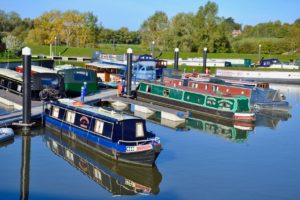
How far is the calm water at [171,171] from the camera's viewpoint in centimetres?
1532

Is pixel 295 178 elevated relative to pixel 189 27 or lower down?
lower down

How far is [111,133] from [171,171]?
2821mm

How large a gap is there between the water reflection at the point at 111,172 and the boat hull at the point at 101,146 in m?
0.23

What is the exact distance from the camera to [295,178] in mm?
17312

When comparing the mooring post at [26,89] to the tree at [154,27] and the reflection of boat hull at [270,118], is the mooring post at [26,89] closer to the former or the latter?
the reflection of boat hull at [270,118]

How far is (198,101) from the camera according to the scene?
30406 mm

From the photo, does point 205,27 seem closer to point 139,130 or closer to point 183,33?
point 183,33

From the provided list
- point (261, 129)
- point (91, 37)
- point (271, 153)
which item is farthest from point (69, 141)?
point (91, 37)

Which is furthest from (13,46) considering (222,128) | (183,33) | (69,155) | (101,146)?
(101,146)

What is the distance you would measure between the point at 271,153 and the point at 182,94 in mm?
11698

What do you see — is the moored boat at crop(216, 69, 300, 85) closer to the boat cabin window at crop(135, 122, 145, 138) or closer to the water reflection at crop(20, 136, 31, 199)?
the water reflection at crop(20, 136, 31, 199)

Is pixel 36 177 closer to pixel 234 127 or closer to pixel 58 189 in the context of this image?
pixel 58 189

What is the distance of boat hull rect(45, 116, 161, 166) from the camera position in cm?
1736

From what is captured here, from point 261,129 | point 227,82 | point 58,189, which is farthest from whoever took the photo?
point 227,82
